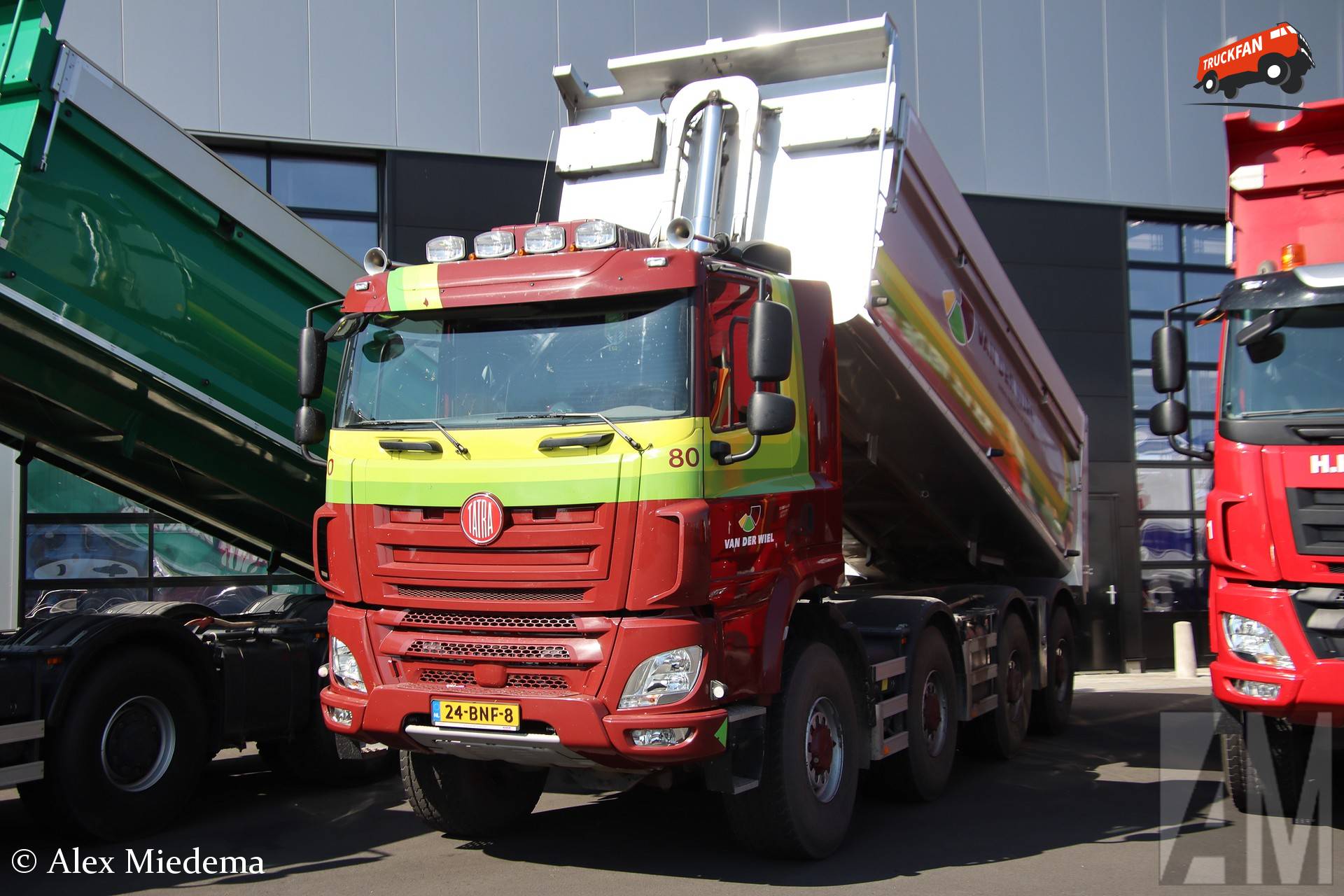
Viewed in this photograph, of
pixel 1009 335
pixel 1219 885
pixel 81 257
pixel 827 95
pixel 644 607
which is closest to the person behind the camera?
pixel 644 607

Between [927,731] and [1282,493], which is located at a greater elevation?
[1282,493]

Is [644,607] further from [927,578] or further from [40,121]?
[927,578]

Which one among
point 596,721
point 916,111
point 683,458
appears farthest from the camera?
point 916,111

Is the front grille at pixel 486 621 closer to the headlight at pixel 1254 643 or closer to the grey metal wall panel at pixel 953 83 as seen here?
the headlight at pixel 1254 643

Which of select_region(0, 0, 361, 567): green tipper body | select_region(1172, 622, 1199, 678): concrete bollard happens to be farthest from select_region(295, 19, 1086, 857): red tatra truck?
select_region(1172, 622, 1199, 678): concrete bollard

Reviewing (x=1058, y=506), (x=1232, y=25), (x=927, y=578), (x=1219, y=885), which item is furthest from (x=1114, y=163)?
(x=1219, y=885)

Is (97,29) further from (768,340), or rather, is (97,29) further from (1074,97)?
(1074,97)

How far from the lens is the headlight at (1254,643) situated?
6.12 m

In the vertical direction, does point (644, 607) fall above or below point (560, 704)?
above

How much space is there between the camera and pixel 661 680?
5.04 metres

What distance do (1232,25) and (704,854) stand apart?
15099 mm

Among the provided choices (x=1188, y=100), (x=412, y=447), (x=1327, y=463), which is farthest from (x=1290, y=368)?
(x=1188, y=100)

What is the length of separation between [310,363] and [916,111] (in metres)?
6.79

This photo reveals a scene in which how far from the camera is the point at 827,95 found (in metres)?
6.89
